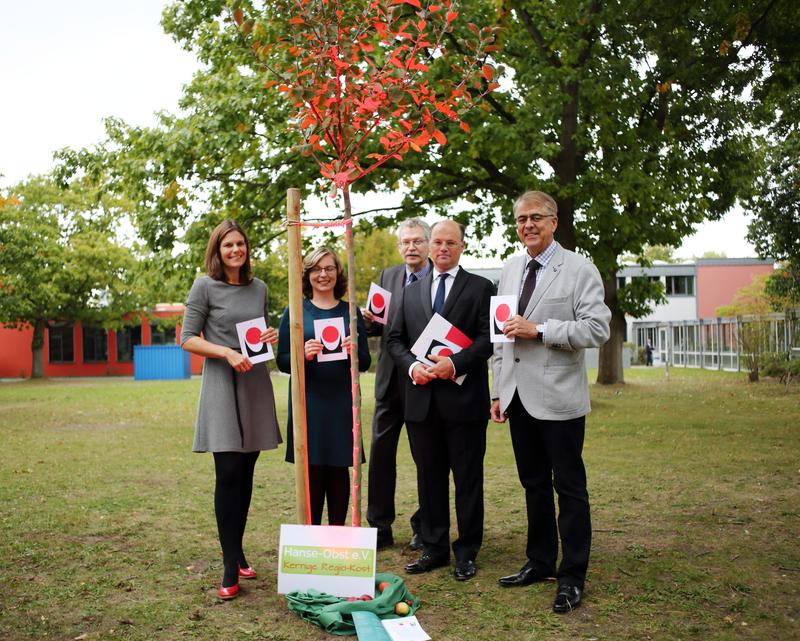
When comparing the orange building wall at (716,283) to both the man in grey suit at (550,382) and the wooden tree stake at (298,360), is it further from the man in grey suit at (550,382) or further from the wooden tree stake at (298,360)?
the wooden tree stake at (298,360)

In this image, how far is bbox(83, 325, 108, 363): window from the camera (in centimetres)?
4503

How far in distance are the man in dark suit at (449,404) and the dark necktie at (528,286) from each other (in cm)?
36

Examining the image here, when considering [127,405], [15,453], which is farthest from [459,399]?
A: [127,405]

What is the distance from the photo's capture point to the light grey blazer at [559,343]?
451 centimetres

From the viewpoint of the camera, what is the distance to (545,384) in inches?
181

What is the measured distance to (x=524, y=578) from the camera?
4867 millimetres

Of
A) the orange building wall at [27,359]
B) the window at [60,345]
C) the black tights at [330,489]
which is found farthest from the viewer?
the window at [60,345]

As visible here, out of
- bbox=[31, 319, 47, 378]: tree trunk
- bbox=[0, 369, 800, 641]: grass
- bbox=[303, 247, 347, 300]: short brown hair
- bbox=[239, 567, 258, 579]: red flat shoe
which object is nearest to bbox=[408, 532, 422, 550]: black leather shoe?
bbox=[0, 369, 800, 641]: grass

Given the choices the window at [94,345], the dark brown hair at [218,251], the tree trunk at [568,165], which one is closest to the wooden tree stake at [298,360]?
the dark brown hair at [218,251]

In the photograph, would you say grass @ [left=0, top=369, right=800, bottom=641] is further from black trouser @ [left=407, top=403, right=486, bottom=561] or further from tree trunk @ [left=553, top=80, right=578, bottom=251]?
tree trunk @ [left=553, top=80, right=578, bottom=251]

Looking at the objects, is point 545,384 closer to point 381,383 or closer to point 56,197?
point 381,383

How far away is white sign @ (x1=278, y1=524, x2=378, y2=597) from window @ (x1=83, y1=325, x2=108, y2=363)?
43.2 meters

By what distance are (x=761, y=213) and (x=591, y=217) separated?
486 inches

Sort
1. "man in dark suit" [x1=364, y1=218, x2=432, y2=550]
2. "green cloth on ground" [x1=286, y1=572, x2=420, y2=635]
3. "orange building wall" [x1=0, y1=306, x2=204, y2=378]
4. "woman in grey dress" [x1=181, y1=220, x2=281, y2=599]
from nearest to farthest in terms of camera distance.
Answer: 1. "green cloth on ground" [x1=286, y1=572, x2=420, y2=635]
2. "woman in grey dress" [x1=181, y1=220, x2=281, y2=599]
3. "man in dark suit" [x1=364, y1=218, x2=432, y2=550]
4. "orange building wall" [x1=0, y1=306, x2=204, y2=378]
